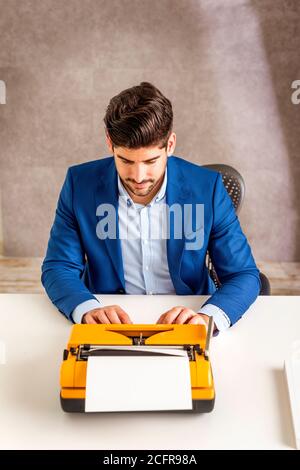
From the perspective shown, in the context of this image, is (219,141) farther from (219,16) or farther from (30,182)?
(30,182)

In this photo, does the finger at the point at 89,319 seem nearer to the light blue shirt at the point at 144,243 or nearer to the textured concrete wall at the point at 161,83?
the light blue shirt at the point at 144,243

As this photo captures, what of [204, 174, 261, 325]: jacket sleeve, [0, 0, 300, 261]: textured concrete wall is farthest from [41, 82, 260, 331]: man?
[0, 0, 300, 261]: textured concrete wall

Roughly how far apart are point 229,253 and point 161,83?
201cm

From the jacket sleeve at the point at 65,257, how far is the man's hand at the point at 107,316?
14 cm

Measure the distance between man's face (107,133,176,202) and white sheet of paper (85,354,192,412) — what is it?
676 millimetres

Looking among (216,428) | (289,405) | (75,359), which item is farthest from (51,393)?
(289,405)

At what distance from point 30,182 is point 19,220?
0.26m

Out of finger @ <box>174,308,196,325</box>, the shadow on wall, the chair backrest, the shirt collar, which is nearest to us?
finger @ <box>174,308,196,325</box>

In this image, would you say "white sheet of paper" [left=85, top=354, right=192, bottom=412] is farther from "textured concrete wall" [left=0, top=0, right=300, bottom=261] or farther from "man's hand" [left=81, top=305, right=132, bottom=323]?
"textured concrete wall" [left=0, top=0, right=300, bottom=261]

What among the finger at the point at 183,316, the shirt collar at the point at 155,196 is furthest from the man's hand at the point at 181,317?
the shirt collar at the point at 155,196

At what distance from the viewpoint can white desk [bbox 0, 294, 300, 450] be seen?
1266 mm

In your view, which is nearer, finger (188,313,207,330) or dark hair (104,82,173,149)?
finger (188,313,207,330)

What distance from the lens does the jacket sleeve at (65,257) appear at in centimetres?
186

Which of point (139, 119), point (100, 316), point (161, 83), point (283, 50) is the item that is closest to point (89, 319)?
point (100, 316)
